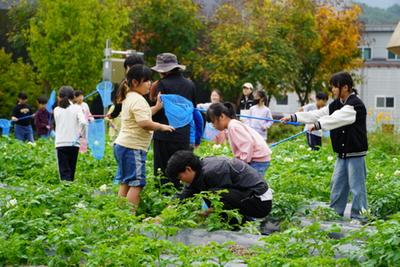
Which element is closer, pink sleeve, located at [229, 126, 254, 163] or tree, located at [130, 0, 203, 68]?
pink sleeve, located at [229, 126, 254, 163]

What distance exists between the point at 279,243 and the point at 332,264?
1.71 ft

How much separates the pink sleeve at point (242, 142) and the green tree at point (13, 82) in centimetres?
2234

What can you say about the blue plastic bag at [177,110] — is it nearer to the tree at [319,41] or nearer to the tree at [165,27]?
the tree at [165,27]

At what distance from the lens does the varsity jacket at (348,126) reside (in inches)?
354

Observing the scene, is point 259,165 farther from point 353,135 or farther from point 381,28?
point 381,28

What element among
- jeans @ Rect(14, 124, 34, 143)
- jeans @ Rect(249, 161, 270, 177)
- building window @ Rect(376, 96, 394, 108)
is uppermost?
jeans @ Rect(249, 161, 270, 177)

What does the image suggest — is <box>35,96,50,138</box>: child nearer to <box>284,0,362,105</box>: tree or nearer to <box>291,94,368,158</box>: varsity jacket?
<box>291,94,368,158</box>: varsity jacket

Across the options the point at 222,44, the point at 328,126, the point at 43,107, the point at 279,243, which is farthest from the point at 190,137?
the point at 222,44

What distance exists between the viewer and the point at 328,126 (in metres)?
9.01

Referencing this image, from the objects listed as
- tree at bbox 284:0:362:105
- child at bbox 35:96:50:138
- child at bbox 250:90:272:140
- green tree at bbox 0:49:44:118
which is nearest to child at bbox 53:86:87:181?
child at bbox 250:90:272:140

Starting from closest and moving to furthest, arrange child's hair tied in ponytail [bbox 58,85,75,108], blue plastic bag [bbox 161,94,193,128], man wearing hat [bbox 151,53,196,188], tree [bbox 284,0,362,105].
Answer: blue plastic bag [bbox 161,94,193,128], man wearing hat [bbox 151,53,196,188], child's hair tied in ponytail [bbox 58,85,75,108], tree [bbox 284,0,362,105]

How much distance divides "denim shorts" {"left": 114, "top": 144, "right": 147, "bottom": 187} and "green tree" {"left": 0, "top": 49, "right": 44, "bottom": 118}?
22.3 metres

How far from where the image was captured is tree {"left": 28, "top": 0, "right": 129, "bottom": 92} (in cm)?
2928

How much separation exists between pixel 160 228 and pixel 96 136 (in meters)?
6.67
